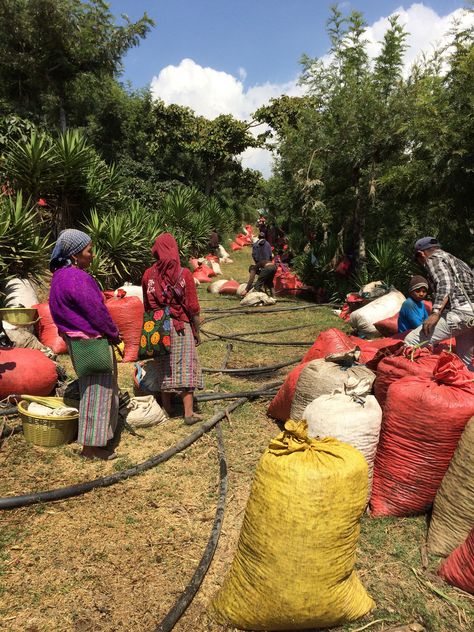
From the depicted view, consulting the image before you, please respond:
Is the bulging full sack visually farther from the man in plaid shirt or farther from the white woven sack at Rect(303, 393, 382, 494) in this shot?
the man in plaid shirt

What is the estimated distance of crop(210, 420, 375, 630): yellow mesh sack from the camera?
1587mm

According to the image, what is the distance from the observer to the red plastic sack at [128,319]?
502 centimetres

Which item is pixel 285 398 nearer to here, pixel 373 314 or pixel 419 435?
pixel 419 435

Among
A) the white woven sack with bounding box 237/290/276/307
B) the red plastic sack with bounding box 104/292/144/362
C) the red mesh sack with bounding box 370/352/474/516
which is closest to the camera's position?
the red mesh sack with bounding box 370/352/474/516

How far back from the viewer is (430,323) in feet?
10.8

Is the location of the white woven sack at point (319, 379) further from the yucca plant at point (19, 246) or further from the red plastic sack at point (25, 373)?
the yucca plant at point (19, 246)

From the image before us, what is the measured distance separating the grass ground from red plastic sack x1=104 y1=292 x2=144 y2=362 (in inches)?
75.6

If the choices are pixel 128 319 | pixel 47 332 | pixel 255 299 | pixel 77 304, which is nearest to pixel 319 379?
pixel 77 304

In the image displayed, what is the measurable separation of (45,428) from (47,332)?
97.8 inches

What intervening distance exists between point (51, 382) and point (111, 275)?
4.33 m

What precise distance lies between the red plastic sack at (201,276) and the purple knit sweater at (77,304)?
9149 millimetres

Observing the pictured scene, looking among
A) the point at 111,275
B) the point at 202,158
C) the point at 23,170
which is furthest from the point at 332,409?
the point at 202,158

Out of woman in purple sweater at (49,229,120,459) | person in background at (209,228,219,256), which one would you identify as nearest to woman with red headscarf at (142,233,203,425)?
woman in purple sweater at (49,229,120,459)

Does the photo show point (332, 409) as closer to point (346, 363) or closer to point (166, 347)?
point (346, 363)
